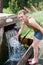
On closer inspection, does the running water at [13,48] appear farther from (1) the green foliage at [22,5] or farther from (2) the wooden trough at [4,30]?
(1) the green foliage at [22,5]

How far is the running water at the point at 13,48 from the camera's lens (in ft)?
27.3

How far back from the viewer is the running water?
8.32 metres

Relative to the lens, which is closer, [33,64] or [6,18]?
[33,64]

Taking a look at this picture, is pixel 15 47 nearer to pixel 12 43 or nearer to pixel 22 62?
pixel 12 43

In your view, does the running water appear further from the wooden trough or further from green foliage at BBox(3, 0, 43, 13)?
green foliage at BBox(3, 0, 43, 13)

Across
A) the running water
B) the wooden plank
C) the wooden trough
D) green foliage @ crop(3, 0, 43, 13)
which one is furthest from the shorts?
green foliage @ crop(3, 0, 43, 13)

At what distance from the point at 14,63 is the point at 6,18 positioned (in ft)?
4.91

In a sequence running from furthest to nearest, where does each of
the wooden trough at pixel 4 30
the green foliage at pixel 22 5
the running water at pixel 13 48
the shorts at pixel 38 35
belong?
the green foliage at pixel 22 5
the running water at pixel 13 48
the wooden trough at pixel 4 30
the shorts at pixel 38 35

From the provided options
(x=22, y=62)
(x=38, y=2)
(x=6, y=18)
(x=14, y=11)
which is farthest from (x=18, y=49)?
(x=38, y=2)

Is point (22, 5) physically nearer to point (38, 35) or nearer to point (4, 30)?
point (4, 30)

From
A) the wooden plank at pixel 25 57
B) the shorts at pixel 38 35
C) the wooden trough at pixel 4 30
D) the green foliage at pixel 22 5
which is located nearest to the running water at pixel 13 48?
the wooden trough at pixel 4 30

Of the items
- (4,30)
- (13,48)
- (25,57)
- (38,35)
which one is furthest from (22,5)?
(38,35)

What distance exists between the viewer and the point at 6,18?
7.20 metres

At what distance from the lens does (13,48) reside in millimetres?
8758
